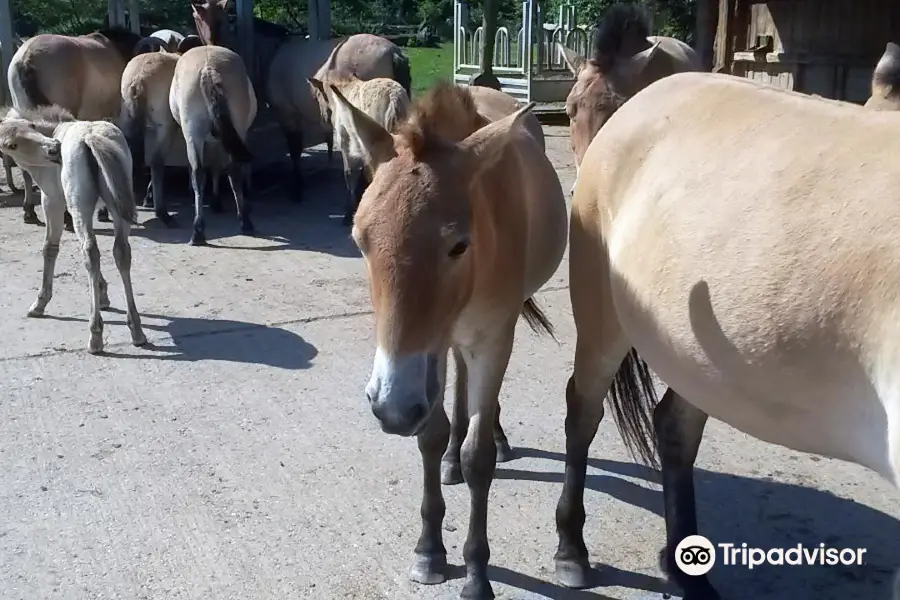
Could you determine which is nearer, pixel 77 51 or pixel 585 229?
pixel 585 229

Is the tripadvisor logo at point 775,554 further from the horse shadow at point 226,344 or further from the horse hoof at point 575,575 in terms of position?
the horse shadow at point 226,344

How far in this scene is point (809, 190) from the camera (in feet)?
6.54

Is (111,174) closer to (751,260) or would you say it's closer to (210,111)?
(210,111)

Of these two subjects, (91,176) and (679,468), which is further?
(91,176)

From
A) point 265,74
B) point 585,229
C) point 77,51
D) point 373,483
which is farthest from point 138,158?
point 585,229

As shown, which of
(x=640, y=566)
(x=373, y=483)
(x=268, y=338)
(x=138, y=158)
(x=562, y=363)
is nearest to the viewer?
(x=640, y=566)

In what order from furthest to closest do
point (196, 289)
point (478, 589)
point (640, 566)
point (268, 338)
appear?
point (196, 289) < point (268, 338) < point (640, 566) < point (478, 589)

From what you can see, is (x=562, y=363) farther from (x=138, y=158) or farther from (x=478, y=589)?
(x=138, y=158)

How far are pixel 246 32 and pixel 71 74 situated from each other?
9.35 feet

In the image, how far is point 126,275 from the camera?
17.8ft

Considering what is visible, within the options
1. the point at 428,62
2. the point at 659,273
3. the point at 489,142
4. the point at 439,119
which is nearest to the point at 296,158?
the point at 439,119

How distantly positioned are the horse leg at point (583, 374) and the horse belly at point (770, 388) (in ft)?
1.30

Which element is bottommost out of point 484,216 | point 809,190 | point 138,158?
point 138,158

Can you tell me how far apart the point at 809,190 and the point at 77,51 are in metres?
9.51
